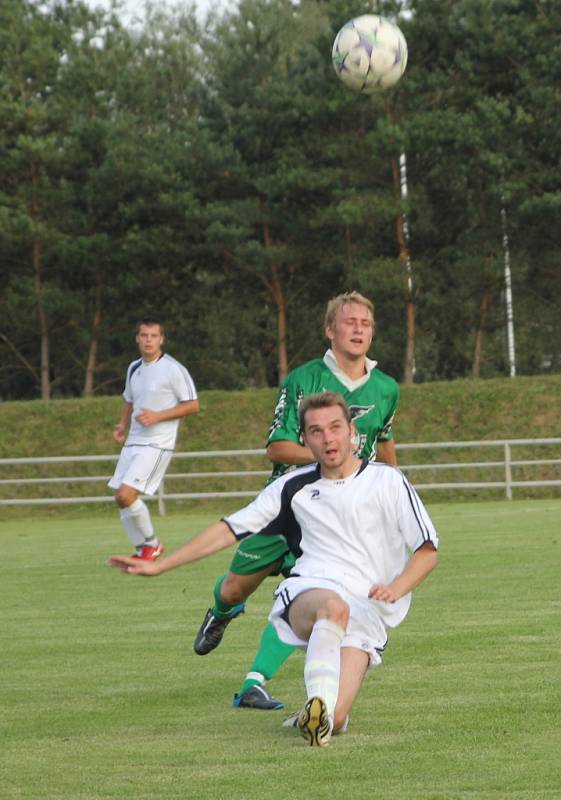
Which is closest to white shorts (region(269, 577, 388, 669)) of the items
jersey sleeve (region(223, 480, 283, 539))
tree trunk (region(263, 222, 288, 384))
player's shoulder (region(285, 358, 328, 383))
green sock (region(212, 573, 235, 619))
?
jersey sleeve (region(223, 480, 283, 539))

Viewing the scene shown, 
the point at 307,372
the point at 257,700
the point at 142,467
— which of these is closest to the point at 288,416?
the point at 307,372

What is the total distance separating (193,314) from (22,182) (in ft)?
23.5

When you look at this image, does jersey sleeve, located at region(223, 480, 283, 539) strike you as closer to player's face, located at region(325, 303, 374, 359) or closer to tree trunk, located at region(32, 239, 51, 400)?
player's face, located at region(325, 303, 374, 359)

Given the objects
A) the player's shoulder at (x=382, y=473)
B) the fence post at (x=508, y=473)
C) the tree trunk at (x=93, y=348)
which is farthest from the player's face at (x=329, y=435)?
the tree trunk at (x=93, y=348)

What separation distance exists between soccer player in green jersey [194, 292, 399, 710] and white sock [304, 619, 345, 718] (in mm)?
999

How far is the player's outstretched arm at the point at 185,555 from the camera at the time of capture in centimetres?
582

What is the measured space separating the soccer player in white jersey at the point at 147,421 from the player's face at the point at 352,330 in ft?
23.2

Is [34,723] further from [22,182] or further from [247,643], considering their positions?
[22,182]

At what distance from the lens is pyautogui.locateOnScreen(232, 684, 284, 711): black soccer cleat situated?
273 inches

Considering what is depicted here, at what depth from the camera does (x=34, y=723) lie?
267 inches

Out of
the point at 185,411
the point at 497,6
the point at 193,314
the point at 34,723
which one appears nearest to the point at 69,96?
the point at 193,314

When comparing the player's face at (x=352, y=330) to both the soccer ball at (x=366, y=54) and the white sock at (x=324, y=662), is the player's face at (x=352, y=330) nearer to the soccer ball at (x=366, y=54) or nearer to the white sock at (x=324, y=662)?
the white sock at (x=324, y=662)

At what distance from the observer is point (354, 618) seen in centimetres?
628

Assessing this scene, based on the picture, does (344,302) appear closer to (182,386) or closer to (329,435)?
(329,435)
